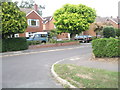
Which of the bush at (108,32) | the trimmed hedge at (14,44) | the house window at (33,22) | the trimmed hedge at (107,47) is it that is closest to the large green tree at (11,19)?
the trimmed hedge at (14,44)

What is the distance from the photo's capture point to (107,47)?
35.6 feet

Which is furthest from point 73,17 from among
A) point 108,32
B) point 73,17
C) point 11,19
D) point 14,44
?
point 108,32

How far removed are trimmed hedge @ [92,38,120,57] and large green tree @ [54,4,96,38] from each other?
42.3ft

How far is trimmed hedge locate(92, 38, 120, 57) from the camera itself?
34.8 ft

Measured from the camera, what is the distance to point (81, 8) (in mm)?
25422

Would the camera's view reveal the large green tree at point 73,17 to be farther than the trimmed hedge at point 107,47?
Yes

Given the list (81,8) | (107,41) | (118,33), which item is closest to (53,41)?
(81,8)

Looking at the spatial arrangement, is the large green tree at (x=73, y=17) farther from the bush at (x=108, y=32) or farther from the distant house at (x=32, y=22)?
the distant house at (x=32, y=22)

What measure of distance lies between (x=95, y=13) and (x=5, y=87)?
23.2 m

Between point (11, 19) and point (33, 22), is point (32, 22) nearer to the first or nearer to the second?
point (33, 22)

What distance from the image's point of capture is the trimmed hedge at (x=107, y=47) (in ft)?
34.8

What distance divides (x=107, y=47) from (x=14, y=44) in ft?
37.1

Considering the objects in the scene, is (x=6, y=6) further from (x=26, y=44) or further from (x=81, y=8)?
(x=81, y=8)

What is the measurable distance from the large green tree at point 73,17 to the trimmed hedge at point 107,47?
12.9 metres
